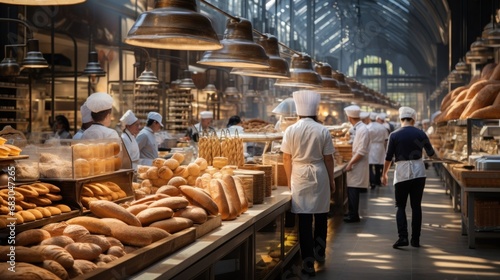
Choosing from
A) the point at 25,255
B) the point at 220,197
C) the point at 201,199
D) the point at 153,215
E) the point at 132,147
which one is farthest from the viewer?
the point at 132,147

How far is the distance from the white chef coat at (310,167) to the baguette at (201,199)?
2006 mm

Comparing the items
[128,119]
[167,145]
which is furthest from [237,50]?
[167,145]

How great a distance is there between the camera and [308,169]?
6.20 metres

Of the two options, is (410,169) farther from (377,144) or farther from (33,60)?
(377,144)

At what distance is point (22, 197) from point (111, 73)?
12.0 meters

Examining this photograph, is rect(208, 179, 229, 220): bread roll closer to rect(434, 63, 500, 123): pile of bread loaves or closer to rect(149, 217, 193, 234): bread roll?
rect(149, 217, 193, 234): bread roll

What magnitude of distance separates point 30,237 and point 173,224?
819 millimetres

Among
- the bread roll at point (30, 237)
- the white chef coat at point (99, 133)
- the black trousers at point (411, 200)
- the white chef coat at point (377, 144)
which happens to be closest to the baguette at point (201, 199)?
the bread roll at point (30, 237)

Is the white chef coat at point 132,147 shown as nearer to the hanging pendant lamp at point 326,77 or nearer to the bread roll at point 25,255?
the hanging pendant lamp at point 326,77

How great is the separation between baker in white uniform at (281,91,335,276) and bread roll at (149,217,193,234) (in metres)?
2.55

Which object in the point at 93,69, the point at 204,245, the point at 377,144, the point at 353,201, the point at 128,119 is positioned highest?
the point at 93,69

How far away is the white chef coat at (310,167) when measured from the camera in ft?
20.3

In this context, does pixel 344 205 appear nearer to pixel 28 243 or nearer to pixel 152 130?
pixel 152 130

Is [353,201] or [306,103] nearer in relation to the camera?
[306,103]
